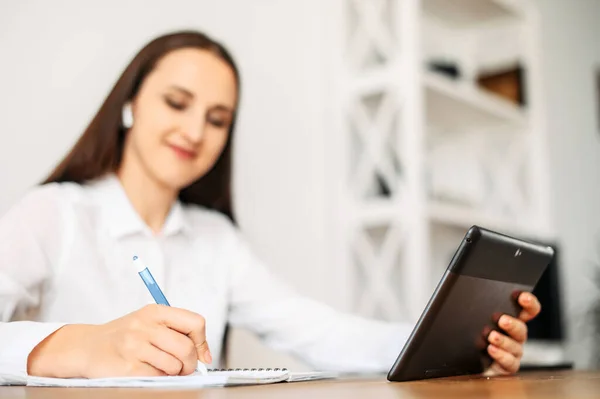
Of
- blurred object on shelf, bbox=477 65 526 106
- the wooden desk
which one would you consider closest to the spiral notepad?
the wooden desk

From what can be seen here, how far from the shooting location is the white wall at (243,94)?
4.04 feet

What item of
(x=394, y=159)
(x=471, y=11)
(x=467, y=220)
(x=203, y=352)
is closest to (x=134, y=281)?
(x=203, y=352)

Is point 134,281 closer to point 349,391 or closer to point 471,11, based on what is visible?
point 349,391

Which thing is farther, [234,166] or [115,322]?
[234,166]

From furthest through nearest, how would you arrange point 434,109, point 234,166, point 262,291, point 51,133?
point 434,109 → point 234,166 → point 262,291 → point 51,133

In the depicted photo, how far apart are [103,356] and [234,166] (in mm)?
859

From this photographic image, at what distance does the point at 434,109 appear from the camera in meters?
2.48

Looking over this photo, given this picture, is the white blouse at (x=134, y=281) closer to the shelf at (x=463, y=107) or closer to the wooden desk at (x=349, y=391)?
the wooden desk at (x=349, y=391)

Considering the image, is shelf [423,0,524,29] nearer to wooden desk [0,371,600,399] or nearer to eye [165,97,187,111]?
eye [165,97,187,111]

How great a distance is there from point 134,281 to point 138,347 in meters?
0.43

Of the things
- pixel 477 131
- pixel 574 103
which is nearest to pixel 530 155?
pixel 477 131

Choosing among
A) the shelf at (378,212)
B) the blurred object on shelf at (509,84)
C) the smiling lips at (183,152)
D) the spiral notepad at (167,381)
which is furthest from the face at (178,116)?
the blurred object on shelf at (509,84)

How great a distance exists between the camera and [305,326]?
142 cm

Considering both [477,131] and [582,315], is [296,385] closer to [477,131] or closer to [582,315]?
[477,131]
